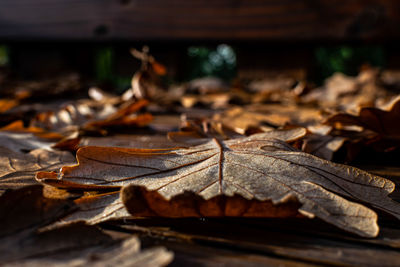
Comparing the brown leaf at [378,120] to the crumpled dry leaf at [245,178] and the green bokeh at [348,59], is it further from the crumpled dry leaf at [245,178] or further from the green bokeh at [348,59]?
the green bokeh at [348,59]

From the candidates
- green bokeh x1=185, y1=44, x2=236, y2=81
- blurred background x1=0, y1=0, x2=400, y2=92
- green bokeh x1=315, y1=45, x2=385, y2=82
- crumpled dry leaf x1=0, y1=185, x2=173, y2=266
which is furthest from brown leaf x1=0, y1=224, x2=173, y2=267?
green bokeh x1=185, y1=44, x2=236, y2=81

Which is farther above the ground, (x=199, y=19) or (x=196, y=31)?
(x=199, y=19)

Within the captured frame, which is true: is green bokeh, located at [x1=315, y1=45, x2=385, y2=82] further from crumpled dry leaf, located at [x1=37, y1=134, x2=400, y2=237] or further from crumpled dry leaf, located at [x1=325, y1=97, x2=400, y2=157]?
A: crumpled dry leaf, located at [x1=37, y1=134, x2=400, y2=237]

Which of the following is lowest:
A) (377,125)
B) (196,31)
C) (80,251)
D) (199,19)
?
(80,251)

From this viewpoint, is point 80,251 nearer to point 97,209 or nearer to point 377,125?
point 97,209

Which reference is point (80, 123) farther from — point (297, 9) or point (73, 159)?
point (297, 9)

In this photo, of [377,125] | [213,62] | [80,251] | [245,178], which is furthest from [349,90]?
[213,62]

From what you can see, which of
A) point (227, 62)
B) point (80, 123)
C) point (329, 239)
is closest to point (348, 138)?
point (329, 239)
